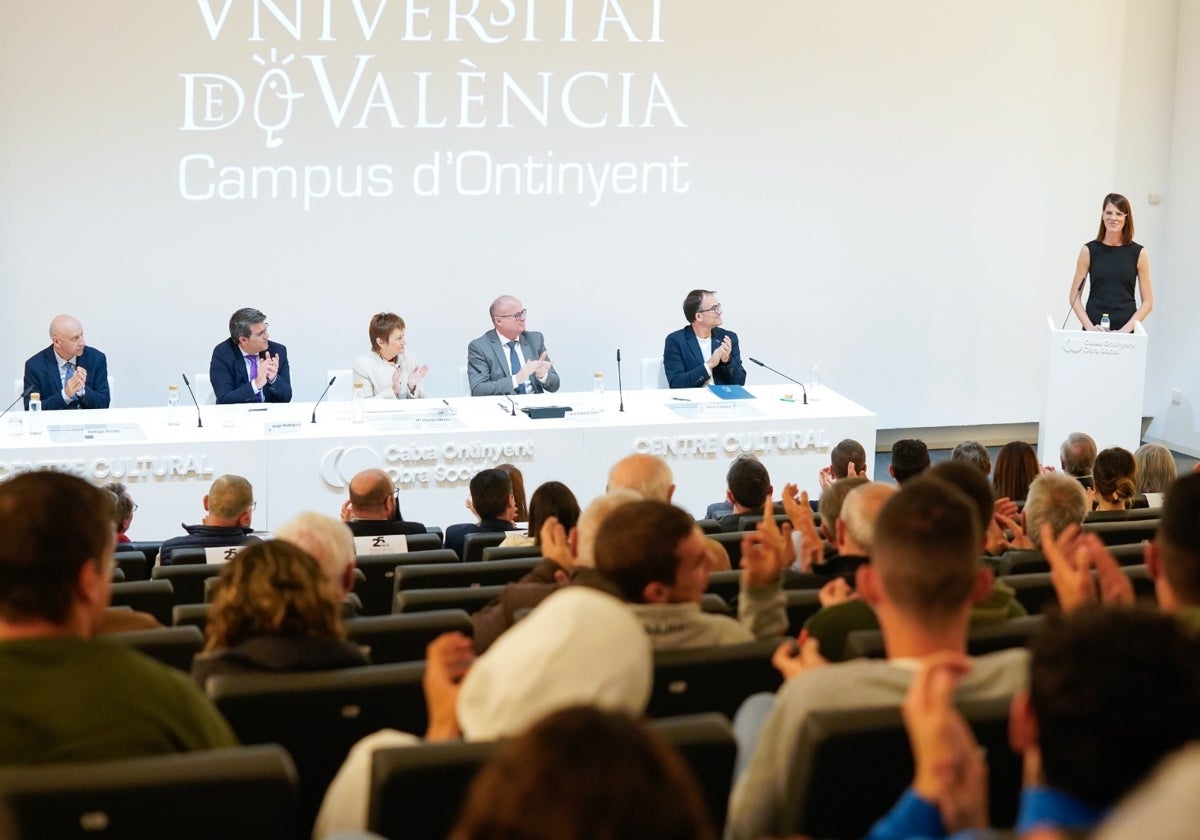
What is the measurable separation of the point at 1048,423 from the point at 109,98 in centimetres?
548

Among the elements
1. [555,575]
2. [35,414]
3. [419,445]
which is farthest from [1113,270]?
[555,575]

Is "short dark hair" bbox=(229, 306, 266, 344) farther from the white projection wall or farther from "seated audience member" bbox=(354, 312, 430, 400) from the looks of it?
the white projection wall

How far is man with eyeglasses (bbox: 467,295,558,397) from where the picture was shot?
8117mm

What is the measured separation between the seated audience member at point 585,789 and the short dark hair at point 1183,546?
165 cm

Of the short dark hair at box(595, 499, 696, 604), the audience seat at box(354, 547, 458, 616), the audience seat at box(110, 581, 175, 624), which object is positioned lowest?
the audience seat at box(354, 547, 458, 616)

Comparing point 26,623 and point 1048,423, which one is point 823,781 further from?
point 1048,423

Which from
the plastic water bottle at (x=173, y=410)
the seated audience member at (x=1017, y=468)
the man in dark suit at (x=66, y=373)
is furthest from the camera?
the man in dark suit at (x=66, y=373)

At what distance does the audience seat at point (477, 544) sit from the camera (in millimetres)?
5113

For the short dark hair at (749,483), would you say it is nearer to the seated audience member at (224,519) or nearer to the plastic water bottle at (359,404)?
the seated audience member at (224,519)

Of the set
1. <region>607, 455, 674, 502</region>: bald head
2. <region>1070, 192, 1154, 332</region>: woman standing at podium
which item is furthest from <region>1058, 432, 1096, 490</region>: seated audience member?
<region>1070, 192, 1154, 332</region>: woman standing at podium

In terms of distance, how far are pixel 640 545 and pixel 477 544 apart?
233 centimetres

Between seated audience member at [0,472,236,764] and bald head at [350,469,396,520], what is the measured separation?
9.93ft

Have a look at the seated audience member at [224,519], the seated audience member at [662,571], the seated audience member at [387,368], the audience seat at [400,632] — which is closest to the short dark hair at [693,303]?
the seated audience member at [387,368]

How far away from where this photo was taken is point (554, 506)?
4.74 m
